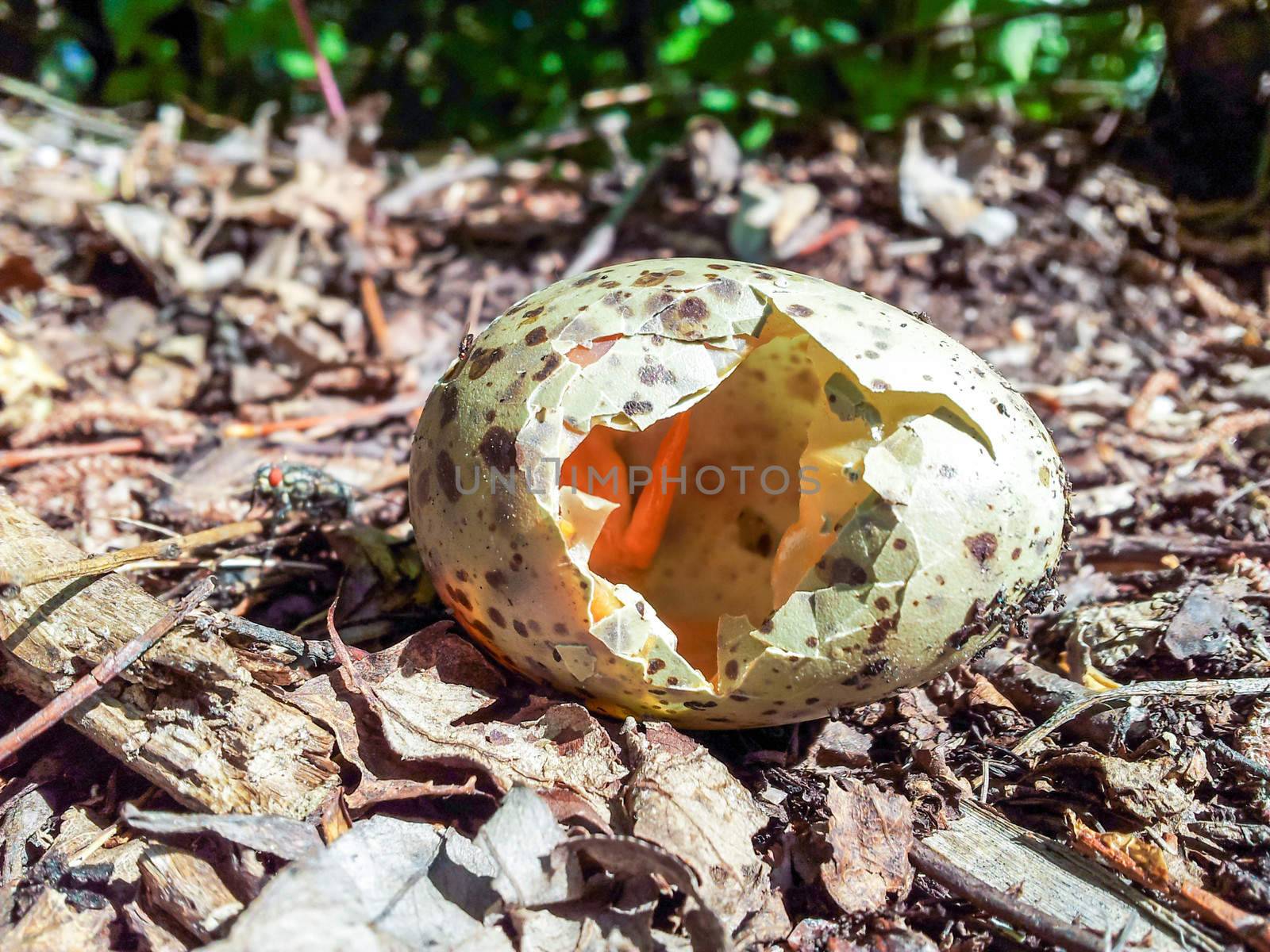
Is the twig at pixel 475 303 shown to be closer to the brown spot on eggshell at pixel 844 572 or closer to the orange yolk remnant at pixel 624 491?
the orange yolk remnant at pixel 624 491

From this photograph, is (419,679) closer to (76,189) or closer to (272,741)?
(272,741)

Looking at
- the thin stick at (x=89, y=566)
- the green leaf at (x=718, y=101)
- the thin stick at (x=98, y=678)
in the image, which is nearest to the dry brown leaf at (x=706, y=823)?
the thin stick at (x=98, y=678)

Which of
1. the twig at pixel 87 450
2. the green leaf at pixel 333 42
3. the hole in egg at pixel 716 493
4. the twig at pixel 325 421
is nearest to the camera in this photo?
the hole in egg at pixel 716 493

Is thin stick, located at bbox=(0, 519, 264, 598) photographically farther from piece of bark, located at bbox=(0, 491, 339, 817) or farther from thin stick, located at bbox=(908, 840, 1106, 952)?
thin stick, located at bbox=(908, 840, 1106, 952)

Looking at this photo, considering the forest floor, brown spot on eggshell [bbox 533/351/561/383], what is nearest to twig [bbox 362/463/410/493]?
the forest floor

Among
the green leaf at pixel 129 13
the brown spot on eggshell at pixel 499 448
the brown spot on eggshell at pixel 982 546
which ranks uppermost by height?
the green leaf at pixel 129 13

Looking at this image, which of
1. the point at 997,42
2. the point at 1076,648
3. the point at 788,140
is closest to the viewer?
the point at 1076,648

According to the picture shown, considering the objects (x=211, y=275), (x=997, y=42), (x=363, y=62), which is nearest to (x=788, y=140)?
(x=997, y=42)
